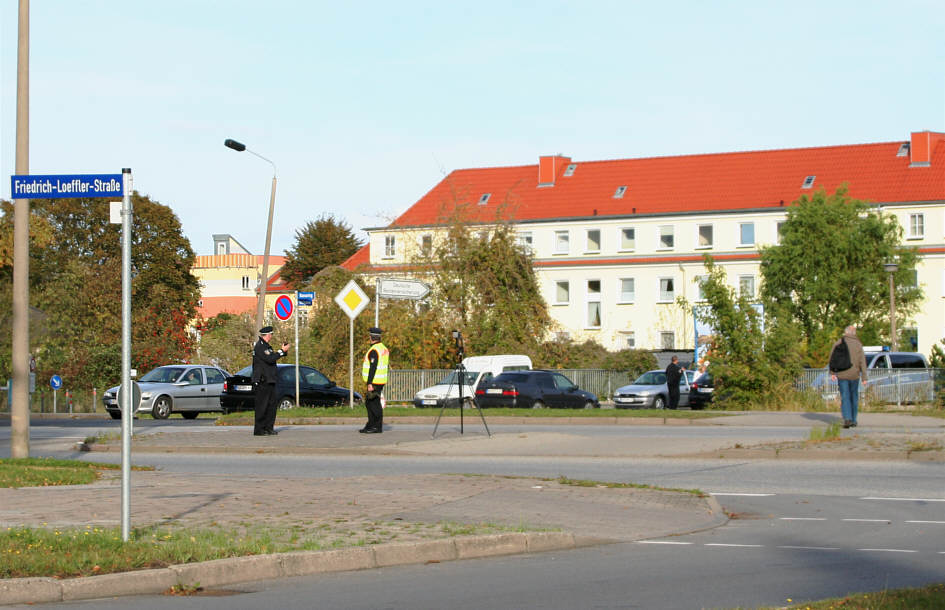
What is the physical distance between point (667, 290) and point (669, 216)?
5.29m

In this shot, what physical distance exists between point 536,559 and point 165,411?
25.6 meters

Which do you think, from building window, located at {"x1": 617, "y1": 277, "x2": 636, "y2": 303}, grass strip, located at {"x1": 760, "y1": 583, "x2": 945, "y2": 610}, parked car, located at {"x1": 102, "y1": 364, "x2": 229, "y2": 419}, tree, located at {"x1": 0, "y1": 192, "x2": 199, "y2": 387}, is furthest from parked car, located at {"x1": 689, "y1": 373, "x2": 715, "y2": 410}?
building window, located at {"x1": 617, "y1": 277, "x2": 636, "y2": 303}

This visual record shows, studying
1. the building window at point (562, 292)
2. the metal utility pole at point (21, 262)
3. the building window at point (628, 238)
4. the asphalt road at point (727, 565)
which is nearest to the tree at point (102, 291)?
the building window at point (562, 292)

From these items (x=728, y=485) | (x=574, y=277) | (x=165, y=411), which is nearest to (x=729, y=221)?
(x=574, y=277)

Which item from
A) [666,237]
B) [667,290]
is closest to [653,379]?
[667,290]

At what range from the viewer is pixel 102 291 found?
61.7 metres

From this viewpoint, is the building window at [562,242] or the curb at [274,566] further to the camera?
the building window at [562,242]

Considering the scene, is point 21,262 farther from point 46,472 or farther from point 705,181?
point 705,181

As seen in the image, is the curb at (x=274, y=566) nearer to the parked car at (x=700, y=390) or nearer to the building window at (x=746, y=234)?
the parked car at (x=700, y=390)

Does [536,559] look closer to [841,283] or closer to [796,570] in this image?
[796,570]

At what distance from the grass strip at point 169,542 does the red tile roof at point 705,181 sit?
71.6 metres

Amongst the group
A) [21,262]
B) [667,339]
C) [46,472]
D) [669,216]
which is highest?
[669,216]

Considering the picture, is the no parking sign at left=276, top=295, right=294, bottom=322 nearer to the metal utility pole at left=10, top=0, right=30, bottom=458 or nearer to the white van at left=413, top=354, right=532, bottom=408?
the white van at left=413, top=354, right=532, bottom=408

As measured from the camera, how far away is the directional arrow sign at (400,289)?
28.3 meters
